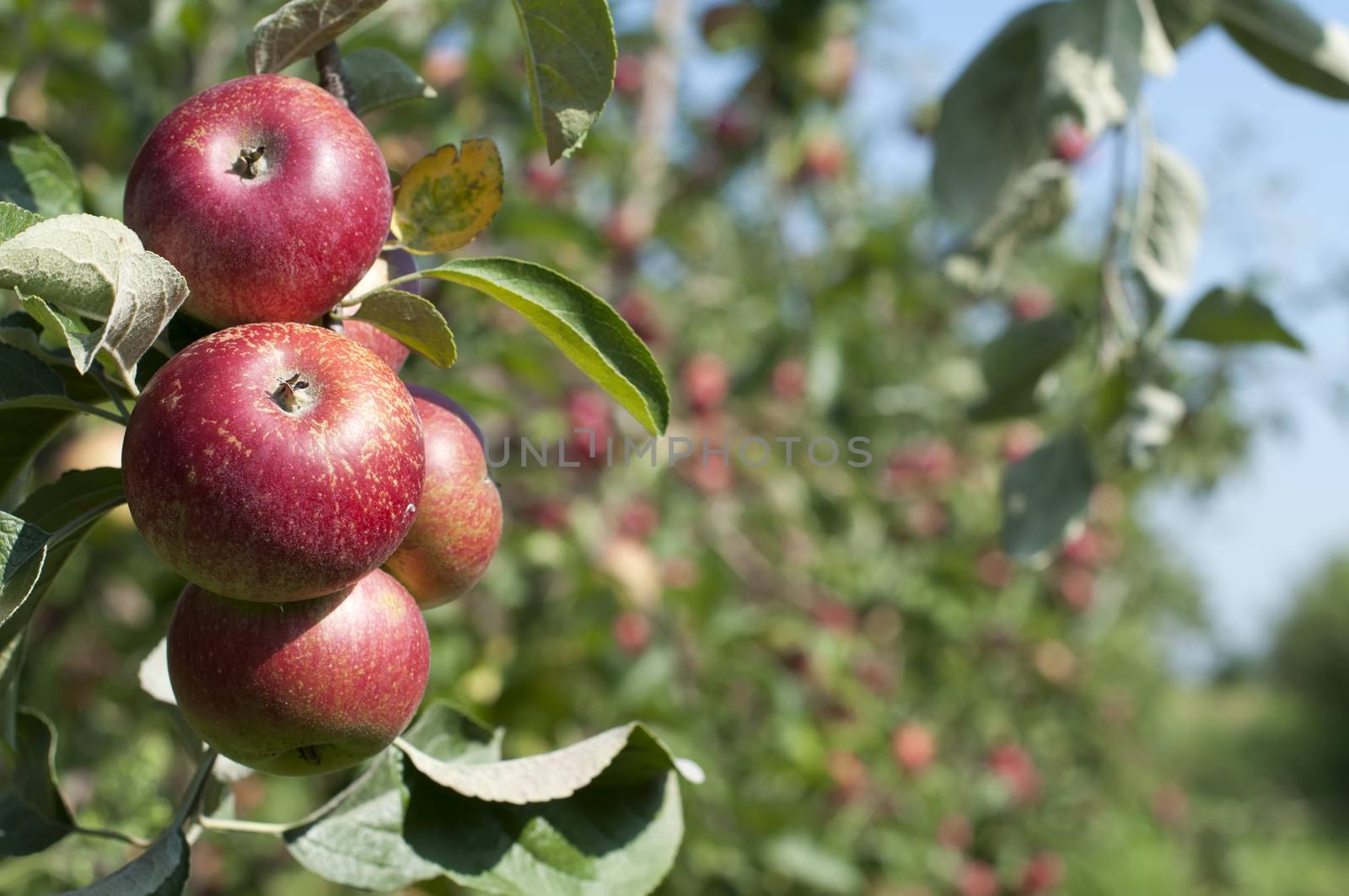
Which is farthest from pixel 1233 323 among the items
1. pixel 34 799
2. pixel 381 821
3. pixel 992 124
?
pixel 34 799

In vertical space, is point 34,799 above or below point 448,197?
below

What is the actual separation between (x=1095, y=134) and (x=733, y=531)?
88.5 inches

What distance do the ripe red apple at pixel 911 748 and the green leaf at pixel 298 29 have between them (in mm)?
2924

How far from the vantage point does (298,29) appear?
714 mm

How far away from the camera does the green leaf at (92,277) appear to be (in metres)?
0.59

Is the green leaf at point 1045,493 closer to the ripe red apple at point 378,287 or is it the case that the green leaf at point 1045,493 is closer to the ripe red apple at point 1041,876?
the ripe red apple at point 378,287

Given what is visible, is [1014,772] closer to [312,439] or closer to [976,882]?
[976,882]

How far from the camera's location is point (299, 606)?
659 millimetres

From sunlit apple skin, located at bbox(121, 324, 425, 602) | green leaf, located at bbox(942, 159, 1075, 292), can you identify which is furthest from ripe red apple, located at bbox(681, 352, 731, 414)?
sunlit apple skin, located at bbox(121, 324, 425, 602)

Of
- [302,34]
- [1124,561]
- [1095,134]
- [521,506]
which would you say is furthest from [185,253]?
[1124,561]

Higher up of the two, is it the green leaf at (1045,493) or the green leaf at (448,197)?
the green leaf at (448,197)

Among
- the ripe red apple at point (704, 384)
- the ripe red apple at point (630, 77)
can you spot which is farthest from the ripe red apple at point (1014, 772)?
the ripe red apple at point (630, 77)

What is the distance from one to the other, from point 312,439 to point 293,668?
0.14 metres

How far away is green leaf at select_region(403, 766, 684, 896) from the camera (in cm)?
79
